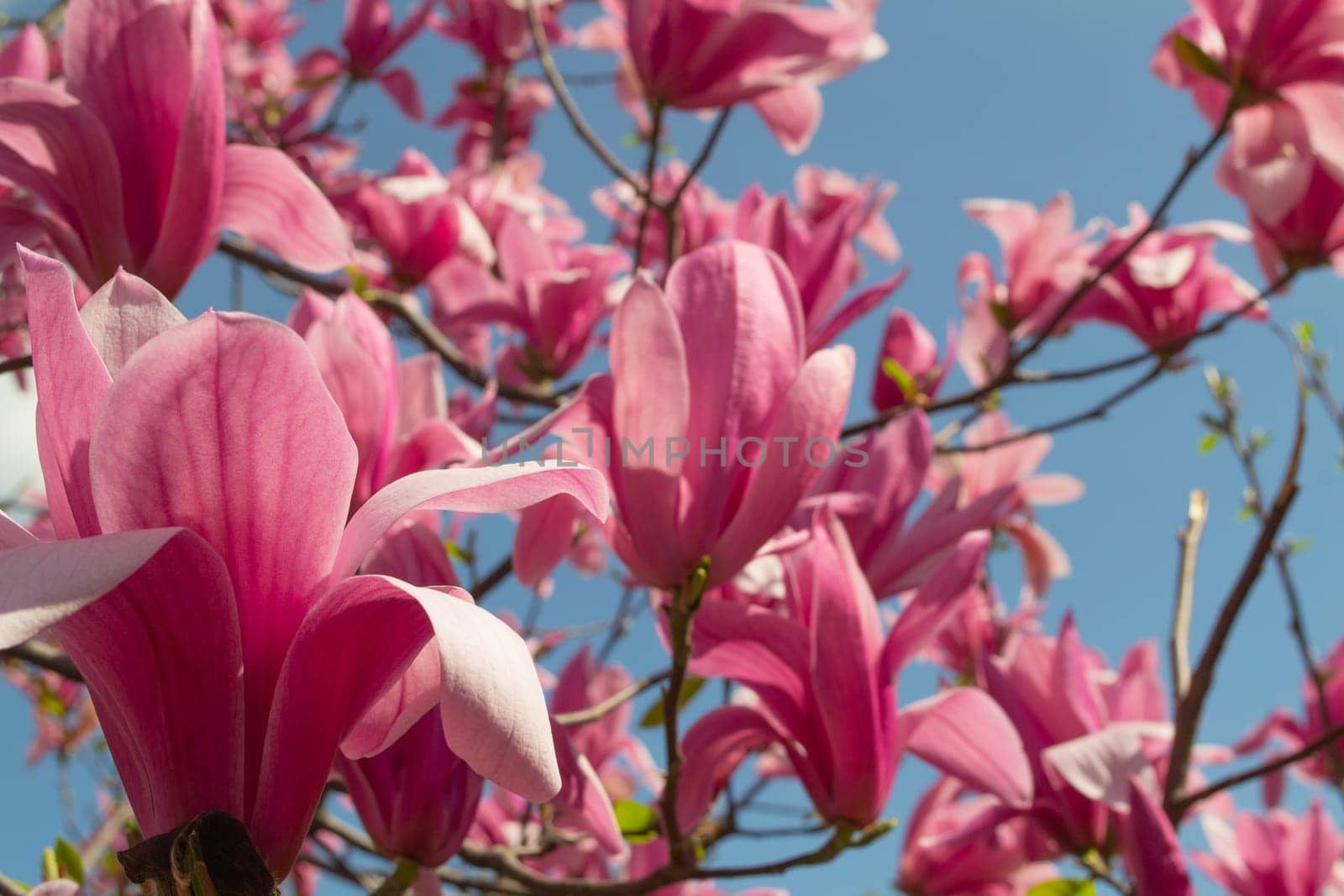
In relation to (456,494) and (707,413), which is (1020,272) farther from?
(456,494)

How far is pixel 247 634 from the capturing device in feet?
1.60

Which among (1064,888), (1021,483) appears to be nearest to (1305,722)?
(1021,483)

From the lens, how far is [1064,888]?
3.56 feet

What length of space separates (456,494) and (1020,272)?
64.9 inches

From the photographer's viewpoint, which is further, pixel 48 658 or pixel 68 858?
pixel 48 658

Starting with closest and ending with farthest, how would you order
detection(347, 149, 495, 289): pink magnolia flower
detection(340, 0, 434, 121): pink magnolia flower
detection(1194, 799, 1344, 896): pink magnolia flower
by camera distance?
detection(1194, 799, 1344, 896): pink magnolia flower
detection(347, 149, 495, 289): pink magnolia flower
detection(340, 0, 434, 121): pink magnolia flower

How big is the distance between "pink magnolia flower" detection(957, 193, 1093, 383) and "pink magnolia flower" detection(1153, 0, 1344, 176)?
12.6 inches

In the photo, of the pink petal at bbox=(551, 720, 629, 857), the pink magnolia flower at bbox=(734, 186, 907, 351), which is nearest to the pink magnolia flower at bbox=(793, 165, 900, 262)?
the pink magnolia flower at bbox=(734, 186, 907, 351)

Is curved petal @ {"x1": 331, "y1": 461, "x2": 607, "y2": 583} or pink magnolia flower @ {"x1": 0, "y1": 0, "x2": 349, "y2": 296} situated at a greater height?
pink magnolia flower @ {"x1": 0, "y1": 0, "x2": 349, "y2": 296}

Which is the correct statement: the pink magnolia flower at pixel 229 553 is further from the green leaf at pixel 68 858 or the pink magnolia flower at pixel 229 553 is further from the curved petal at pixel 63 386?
the green leaf at pixel 68 858

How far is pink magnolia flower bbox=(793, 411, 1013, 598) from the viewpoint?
1.11m

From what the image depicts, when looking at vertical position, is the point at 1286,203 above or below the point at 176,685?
above

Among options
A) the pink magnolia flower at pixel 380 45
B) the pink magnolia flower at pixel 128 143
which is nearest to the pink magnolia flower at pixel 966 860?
the pink magnolia flower at pixel 128 143

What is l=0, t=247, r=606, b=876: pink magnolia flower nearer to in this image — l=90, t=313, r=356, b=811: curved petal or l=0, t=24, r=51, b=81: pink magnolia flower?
l=90, t=313, r=356, b=811: curved petal
